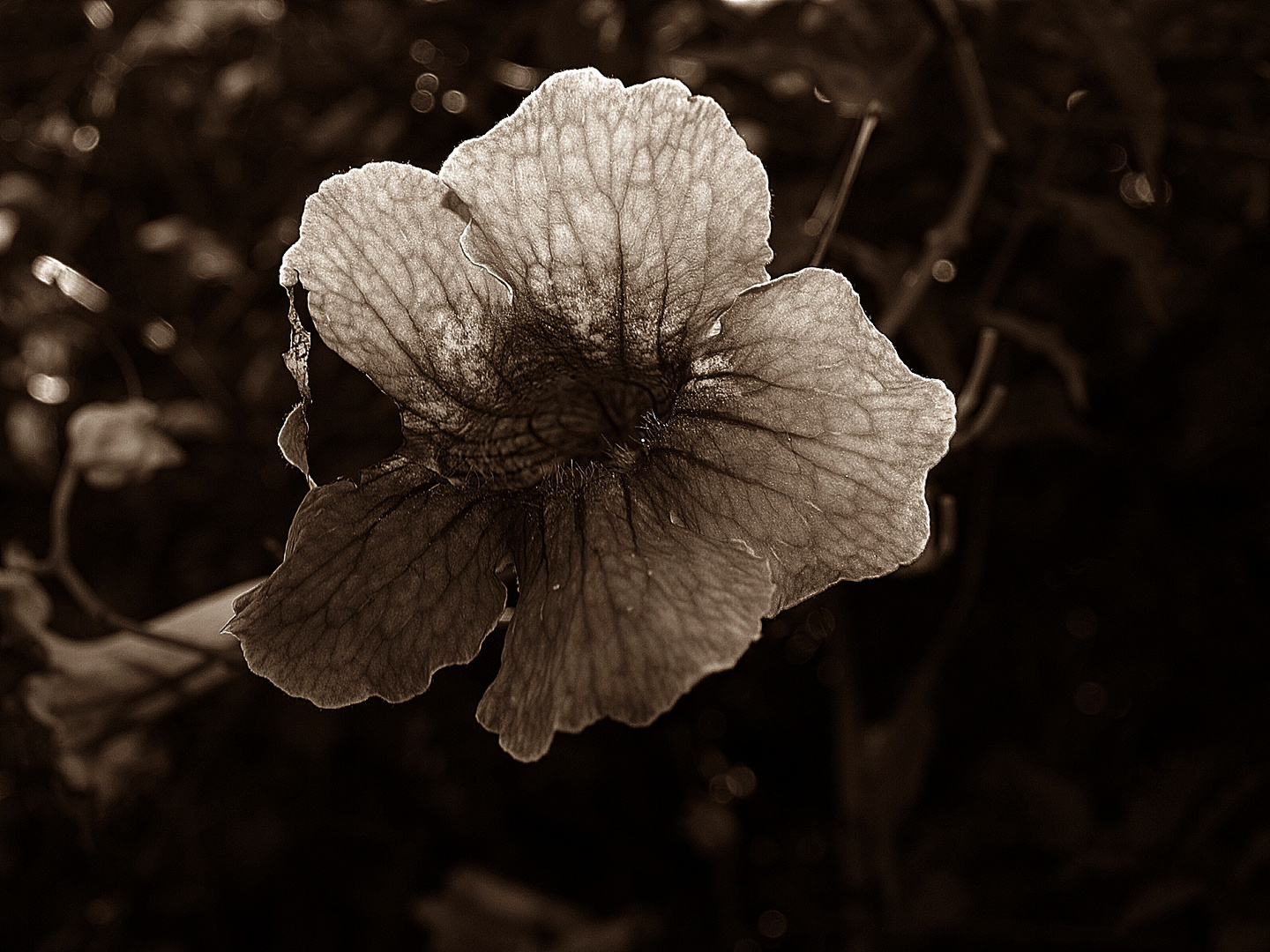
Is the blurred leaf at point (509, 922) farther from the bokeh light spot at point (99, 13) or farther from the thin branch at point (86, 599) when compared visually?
the bokeh light spot at point (99, 13)

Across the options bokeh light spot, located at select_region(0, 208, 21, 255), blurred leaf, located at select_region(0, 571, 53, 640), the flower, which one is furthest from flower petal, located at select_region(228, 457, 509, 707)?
bokeh light spot, located at select_region(0, 208, 21, 255)

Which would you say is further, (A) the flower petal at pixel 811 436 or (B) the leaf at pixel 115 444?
(B) the leaf at pixel 115 444

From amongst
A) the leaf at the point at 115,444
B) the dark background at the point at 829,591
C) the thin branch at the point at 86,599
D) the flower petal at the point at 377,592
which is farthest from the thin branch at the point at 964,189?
the leaf at the point at 115,444

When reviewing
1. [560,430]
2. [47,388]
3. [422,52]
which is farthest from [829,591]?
[47,388]

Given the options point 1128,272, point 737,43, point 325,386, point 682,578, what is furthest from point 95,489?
point 1128,272

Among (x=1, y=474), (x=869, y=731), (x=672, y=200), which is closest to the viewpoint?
(x=672, y=200)

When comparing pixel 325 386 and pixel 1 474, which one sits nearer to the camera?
pixel 325 386

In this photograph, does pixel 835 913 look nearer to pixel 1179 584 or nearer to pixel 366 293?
pixel 1179 584

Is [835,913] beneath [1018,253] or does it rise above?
beneath
